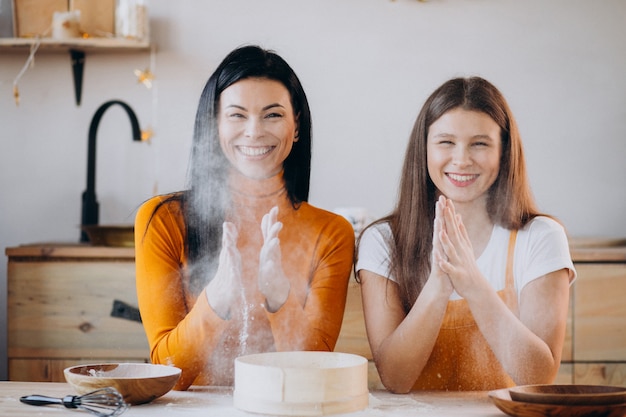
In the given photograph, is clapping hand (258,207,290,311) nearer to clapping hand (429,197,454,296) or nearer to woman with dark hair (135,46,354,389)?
woman with dark hair (135,46,354,389)

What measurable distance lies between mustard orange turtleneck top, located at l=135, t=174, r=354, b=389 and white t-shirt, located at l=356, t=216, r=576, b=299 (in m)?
0.10

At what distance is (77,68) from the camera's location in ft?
9.05

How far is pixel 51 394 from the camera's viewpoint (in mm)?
1467

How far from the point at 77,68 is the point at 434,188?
1.58 meters

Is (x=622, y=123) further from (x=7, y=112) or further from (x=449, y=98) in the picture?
(x=7, y=112)

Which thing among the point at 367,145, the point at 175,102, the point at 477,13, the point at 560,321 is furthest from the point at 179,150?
the point at 560,321

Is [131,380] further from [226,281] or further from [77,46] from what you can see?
[77,46]

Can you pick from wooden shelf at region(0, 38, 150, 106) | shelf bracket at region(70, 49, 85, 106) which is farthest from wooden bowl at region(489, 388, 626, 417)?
shelf bracket at region(70, 49, 85, 106)

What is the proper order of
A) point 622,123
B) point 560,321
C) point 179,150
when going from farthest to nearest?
point 179,150
point 622,123
point 560,321

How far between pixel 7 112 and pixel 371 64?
1.35 meters

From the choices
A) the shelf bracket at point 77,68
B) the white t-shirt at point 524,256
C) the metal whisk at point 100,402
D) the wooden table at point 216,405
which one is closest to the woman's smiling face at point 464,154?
the white t-shirt at point 524,256

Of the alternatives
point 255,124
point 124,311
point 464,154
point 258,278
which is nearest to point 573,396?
point 464,154

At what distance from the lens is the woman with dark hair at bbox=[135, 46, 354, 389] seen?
1.65 meters

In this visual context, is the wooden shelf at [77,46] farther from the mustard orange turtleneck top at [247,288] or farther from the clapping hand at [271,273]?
the clapping hand at [271,273]
